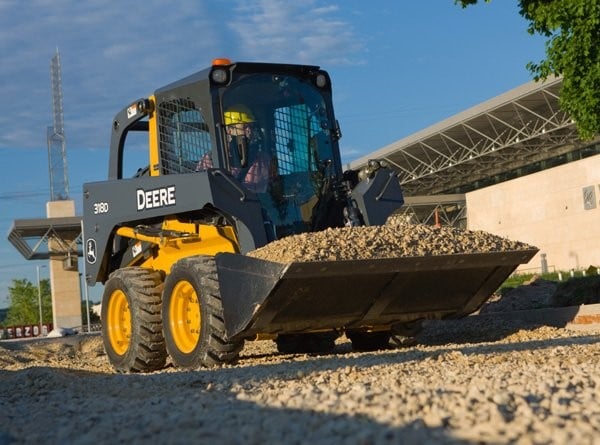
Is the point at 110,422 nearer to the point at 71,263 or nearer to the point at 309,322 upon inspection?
the point at 309,322

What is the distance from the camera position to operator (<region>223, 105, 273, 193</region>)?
1059cm

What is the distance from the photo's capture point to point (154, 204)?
1094 cm

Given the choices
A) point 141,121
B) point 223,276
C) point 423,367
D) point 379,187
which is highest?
point 141,121

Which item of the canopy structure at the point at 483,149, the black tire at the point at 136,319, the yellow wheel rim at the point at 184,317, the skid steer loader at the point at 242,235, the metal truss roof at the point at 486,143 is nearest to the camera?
the skid steer loader at the point at 242,235

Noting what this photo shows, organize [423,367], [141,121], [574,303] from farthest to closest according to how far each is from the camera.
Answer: [574,303] < [141,121] < [423,367]

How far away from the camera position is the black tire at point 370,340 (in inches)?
459

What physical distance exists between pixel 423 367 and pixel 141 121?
20.8 ft

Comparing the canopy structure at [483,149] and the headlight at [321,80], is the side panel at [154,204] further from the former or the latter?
the canopy structure at [483,149]

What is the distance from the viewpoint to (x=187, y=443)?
14.6 feet

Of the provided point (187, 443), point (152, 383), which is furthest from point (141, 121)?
point (187, 443)

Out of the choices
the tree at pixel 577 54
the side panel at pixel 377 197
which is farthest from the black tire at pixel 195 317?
the tree at pixel 577 54

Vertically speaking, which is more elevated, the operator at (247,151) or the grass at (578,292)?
the operator at (247,151)

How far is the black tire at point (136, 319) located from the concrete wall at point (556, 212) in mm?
25226

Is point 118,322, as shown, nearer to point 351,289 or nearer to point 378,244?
point 351,289
